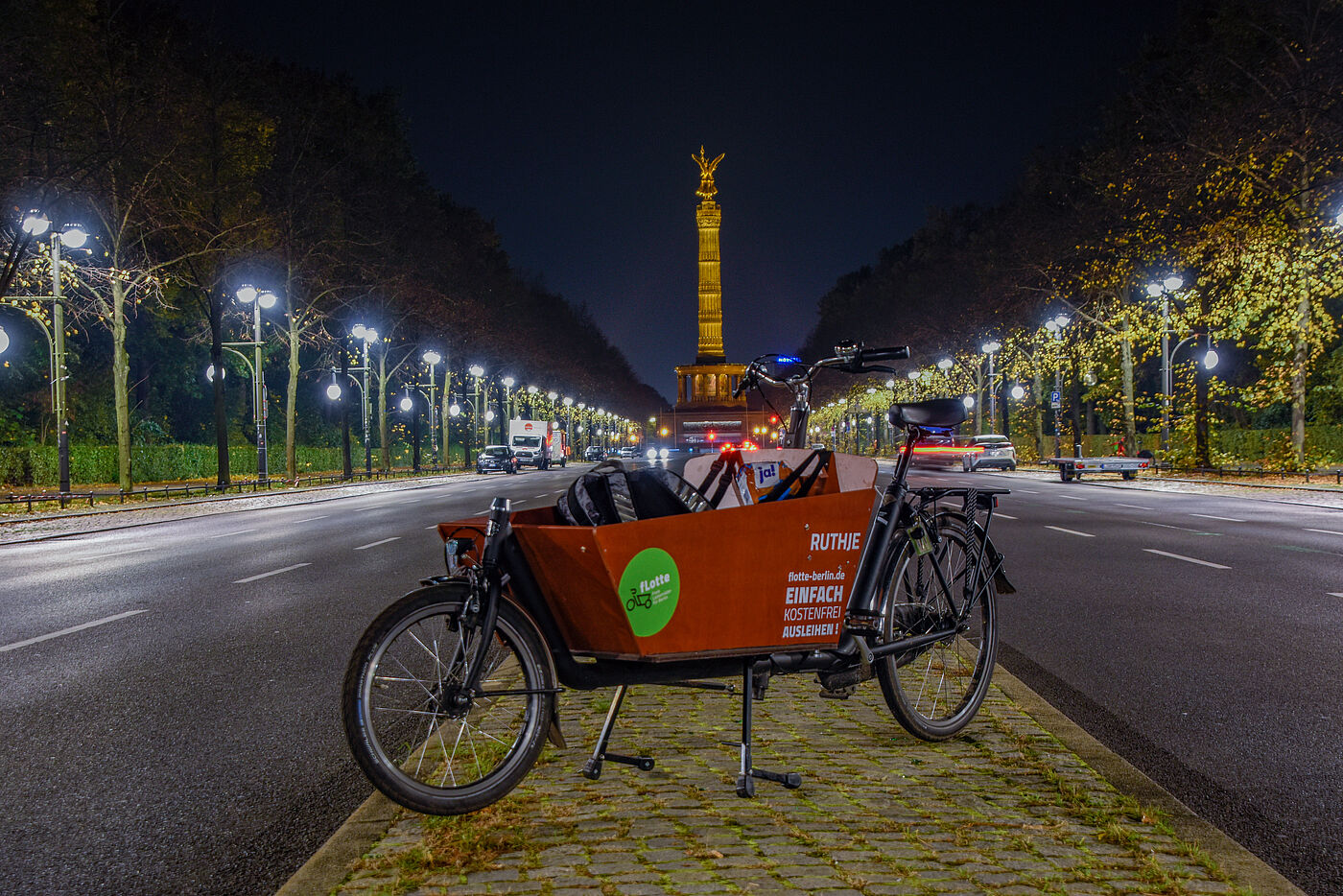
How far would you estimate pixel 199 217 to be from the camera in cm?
2881

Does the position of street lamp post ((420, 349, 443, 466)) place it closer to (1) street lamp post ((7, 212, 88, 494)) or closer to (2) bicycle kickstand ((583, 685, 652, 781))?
(1) street lamp post ((7, 212, 88, 494))

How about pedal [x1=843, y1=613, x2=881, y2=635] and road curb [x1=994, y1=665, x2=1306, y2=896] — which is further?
pedal [x1=843, y1=613, x2=881, y2=635]

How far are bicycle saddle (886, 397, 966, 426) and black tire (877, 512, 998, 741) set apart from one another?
468 millimetres

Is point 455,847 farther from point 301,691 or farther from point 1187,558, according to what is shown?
point 1187,558

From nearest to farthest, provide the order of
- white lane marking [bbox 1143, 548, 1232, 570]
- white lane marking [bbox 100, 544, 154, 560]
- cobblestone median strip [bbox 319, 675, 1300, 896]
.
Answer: cobblestone median strip [bbox 319, 675, 1300, 896], white lane marking [bbox 1143, 548, 1232, 570], white lane marking [bbox 100, 544, 154, 560]

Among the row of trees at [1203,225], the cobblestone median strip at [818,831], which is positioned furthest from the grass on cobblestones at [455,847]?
the row of trees at [1203,225]

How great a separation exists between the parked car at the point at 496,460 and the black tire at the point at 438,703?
173 ft

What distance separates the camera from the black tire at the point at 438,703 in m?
3.39

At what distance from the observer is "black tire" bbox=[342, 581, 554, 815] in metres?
3.39

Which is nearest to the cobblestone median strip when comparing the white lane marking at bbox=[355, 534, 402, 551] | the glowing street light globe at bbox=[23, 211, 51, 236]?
the white lane marking at bbox=[355, 534, 402, 551]

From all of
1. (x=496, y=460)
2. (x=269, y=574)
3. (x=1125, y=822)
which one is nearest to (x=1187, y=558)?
(x=1125, y=822)

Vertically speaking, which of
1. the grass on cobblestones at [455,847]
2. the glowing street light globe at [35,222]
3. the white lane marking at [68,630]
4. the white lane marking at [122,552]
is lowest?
the white lane marking at [122,552]

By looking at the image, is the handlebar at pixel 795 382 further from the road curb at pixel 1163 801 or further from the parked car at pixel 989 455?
the parked car at pixel 989 455

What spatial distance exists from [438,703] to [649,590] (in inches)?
33.4
